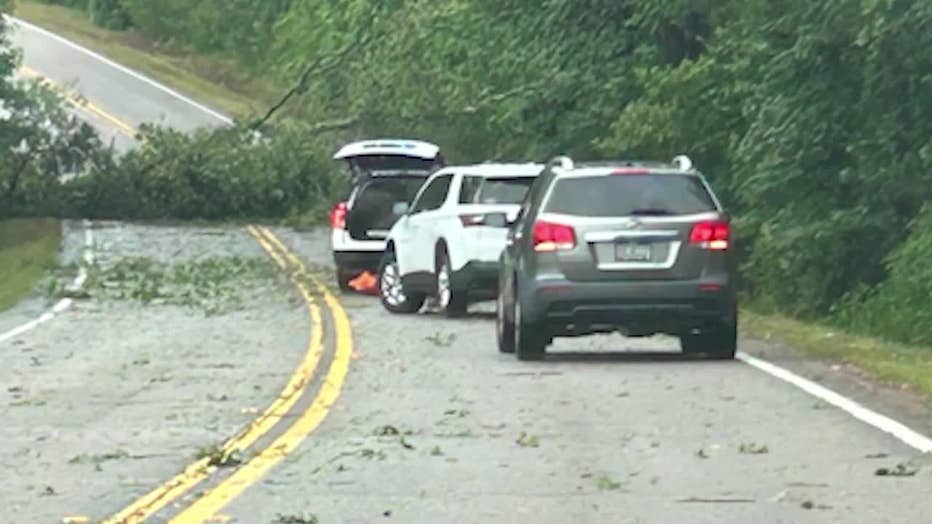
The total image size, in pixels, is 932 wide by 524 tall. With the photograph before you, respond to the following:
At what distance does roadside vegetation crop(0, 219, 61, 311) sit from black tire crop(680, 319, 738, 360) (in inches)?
548

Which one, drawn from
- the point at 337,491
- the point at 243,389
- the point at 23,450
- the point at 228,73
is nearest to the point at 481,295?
the point at 243,389

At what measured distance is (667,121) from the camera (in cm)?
3494

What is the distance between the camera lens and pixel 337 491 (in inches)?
479

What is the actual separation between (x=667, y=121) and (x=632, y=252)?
15.6m

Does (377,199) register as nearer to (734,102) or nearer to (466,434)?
(734,102)

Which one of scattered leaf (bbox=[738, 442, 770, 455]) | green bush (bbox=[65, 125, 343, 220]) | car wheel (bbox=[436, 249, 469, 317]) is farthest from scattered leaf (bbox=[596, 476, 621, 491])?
green bush (bbox=[65, 125, 343, 220])

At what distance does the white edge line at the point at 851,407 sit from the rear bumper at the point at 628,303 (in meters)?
0.64

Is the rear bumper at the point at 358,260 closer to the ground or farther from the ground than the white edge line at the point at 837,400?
closer to the ground

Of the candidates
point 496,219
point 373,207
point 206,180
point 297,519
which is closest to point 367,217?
point 373,207

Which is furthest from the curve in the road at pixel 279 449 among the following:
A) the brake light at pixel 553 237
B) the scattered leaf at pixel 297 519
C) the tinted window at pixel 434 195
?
the tinted window at pixel 434 195

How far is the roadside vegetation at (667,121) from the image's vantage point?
28.7m

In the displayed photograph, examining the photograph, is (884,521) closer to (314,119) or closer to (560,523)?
(560,523)

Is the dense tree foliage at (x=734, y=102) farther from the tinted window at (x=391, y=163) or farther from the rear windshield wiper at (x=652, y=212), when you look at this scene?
the rear windshield wiper at (x=652, y=212)

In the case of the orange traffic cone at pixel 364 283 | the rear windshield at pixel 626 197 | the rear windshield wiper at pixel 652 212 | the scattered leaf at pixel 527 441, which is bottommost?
the orange traffic cone at pixel 364 283
